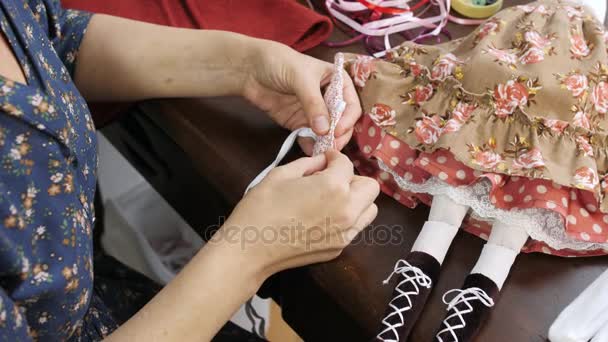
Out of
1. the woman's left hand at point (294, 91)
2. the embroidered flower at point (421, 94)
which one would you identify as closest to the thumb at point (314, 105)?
the woman's left hand at point (294, 91)

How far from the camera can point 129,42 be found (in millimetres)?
624

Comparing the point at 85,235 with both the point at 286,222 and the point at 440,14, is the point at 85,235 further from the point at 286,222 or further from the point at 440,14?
the point at 440,14

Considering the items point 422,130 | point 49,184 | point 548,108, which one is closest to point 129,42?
point 49,184

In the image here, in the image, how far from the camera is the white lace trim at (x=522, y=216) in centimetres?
51

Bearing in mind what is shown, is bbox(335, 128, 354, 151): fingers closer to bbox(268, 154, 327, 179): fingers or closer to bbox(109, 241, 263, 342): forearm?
bbox(268, 154, 327, 179): fingers

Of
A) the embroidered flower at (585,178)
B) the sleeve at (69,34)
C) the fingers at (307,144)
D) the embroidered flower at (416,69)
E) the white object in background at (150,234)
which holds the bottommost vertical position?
the white object in background at (150,234)

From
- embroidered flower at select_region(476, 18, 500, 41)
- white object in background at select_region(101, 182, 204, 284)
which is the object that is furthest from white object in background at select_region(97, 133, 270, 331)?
embroidered flower at select_region(476, 18, 500, 41)

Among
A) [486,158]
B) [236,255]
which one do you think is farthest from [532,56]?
[236,255]

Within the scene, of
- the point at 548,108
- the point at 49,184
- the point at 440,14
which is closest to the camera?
the point at 49,184

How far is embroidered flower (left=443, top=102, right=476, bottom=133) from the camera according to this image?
542mm

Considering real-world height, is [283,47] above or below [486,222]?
above

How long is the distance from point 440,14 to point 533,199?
37 cm

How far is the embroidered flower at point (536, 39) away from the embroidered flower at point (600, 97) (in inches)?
2.7

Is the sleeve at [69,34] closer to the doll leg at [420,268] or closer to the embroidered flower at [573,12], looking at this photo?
the doll leg at [420,268]
